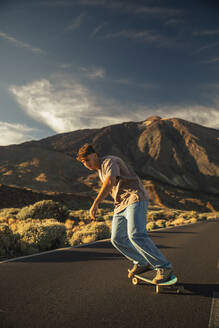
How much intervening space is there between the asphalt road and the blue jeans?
47cm

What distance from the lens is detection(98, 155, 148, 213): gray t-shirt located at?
422 centimetres

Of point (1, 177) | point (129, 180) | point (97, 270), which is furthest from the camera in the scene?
point (1, 177)

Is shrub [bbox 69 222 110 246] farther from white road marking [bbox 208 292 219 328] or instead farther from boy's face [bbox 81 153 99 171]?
white road marking [bbox 208 292 219 328]

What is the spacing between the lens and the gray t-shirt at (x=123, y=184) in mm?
4223

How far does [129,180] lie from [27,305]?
6.71ft

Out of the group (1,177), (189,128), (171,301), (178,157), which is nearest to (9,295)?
(171,301)

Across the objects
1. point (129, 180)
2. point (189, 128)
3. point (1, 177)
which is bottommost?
point (129, 180)

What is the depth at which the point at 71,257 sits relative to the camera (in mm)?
6926

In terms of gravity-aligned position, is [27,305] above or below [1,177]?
below

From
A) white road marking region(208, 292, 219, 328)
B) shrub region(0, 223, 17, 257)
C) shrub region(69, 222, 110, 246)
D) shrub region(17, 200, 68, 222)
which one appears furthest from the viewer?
shrub region(17, 200, 68, 222)

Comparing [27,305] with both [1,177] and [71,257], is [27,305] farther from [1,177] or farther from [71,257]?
[1,177]

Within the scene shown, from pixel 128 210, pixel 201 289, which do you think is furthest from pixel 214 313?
pixel 128 210

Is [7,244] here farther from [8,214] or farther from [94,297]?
[8,214]

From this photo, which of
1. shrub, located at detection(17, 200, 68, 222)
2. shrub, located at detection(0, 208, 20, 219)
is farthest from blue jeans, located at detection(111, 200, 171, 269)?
shrub, located at detection(0, 208, 20, 219)
